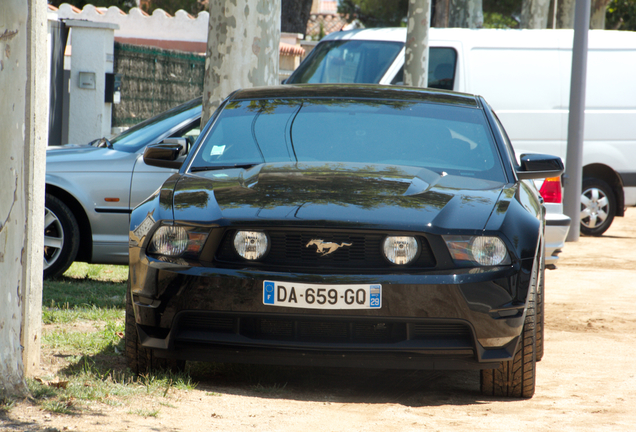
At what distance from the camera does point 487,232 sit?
149 inches

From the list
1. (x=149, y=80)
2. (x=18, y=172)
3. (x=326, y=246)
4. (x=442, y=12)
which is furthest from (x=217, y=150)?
(x=442, y=12)

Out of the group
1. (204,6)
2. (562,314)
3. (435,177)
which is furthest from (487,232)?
(204,6)

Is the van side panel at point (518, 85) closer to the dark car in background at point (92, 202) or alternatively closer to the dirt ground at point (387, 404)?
the dark car in background at point (92, 202)

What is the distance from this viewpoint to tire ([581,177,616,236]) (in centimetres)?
1195

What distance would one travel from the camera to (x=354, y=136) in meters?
4.90

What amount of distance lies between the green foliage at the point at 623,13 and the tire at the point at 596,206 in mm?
23323

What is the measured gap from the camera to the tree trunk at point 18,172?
3.55 m

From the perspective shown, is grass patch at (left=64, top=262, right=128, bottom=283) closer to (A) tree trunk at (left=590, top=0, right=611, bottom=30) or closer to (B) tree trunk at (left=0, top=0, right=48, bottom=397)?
(B) tree trunk at (left=0, top=0, right=48, bottom=397)

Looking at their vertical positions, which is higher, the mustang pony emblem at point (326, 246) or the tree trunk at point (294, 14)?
the tree trunk at point (294, 14)

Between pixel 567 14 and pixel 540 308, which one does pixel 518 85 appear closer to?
pixel 540 308

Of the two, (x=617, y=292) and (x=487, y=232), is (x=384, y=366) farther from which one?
(x=617, y=292)

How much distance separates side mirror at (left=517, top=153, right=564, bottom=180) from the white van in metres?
6.27

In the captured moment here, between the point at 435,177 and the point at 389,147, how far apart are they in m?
0.46

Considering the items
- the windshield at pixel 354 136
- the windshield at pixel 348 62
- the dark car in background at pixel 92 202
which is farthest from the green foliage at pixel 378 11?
the windshield at pixel 354 136
